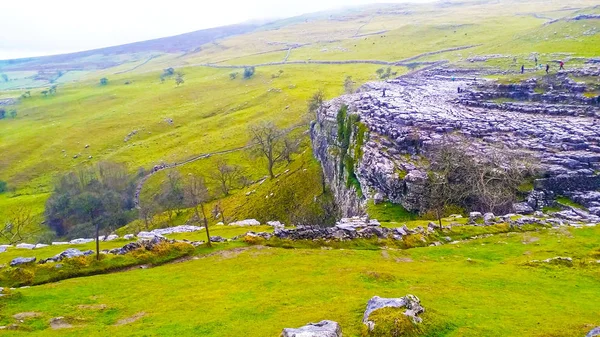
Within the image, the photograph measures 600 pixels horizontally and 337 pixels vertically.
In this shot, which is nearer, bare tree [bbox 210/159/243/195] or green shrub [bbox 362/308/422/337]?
green shrub [bbox 362/308/422/337]

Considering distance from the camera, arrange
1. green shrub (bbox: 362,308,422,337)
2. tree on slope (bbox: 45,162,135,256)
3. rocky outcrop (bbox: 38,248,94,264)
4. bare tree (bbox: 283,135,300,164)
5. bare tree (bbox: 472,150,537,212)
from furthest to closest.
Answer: bare tree (bbox: 283,135,300,164) < tree on slope (bbox: 45,162,135,256) < bare tree (bbox: 472,150,537,212) < rocky outcrop (bbox: 38,248,94,264) < green shrub (bbox: 362,308,422,337)

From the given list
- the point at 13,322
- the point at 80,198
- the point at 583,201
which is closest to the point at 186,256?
the point at 13,322

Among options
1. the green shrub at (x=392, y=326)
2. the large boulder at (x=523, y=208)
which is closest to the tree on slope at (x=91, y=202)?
the large boulder at (x=523, y=208)

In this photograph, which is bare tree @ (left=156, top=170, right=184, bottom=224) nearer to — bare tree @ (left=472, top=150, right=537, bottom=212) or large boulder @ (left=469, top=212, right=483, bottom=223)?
bare tree @ (left=472, top=150, right=537, bottom=212)

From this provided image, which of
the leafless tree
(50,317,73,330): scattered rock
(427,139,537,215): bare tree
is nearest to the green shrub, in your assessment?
(50,317,73,330): scattered rock

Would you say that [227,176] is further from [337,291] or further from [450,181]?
[337,291]

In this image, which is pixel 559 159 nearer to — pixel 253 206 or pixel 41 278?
pixel 41 278
